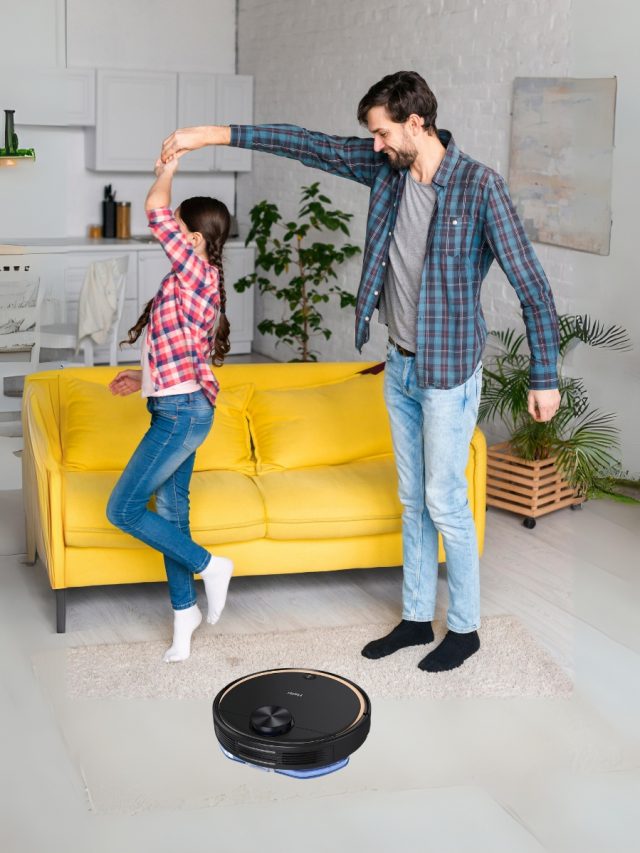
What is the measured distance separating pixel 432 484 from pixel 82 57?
5644mm

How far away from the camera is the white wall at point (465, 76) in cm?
514

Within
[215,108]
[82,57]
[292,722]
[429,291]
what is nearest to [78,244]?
[82,57]

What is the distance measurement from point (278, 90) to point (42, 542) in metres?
5.02

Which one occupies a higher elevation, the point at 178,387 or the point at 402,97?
the point at 402,97

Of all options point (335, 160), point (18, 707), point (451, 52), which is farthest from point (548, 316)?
point (451, 52)

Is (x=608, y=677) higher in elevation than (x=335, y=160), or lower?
lower

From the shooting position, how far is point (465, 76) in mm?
5996

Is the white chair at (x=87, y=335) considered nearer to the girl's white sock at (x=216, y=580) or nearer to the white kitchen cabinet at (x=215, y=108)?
the white kitchen cabinet at (x=215, y=108)

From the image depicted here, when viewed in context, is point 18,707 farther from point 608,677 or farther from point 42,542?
point 608,677

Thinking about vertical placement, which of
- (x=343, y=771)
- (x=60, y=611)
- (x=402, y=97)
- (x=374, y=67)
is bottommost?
(x=343, y=771)

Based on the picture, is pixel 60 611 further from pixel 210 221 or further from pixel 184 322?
pixel 210 221

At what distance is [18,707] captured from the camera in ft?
10.2

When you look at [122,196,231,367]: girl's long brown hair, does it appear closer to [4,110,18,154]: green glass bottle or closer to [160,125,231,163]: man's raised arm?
[160,125,231,163]: man's raised arm

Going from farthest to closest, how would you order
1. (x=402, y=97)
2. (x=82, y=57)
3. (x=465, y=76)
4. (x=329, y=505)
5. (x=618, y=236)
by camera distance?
(x=82, y=57) < (x=465, y=76) < (x=618, y=236) < (x=329, y=505) < (x=402, y=97)
